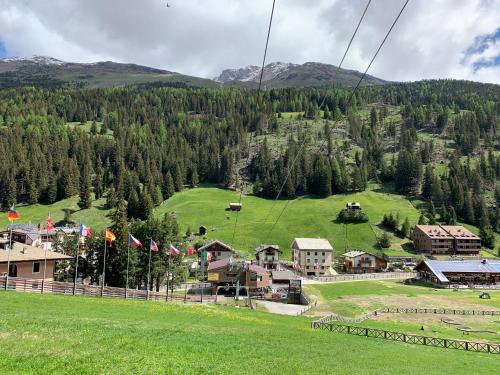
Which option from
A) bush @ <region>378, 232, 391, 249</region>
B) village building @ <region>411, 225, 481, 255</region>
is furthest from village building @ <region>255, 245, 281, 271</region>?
village building @ <region>411, 225, 481, 255</region>

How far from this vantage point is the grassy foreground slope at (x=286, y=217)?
139m

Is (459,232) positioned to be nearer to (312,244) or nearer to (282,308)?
(312,244)

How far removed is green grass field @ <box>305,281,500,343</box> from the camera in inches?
1861

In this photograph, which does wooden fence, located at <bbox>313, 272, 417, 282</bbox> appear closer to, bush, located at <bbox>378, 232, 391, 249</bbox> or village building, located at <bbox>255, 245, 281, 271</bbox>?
village building, located at <bbox>255, 245, 281, 271</bbox>

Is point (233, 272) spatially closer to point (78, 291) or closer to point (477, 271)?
point (78, 291)

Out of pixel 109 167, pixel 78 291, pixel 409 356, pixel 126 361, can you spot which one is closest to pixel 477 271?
pixel 409 356

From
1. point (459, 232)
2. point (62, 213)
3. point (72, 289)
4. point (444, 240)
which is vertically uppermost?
point (62, 213)

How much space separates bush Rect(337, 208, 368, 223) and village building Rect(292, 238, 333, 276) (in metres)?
32.4

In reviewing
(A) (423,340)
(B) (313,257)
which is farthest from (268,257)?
(A) (423,340)

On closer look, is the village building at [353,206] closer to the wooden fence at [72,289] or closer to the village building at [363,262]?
the village building at [363,262]

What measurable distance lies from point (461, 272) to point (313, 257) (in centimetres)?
3894

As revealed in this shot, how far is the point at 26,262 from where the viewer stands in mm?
48031

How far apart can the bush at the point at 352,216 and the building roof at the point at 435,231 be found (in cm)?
1892

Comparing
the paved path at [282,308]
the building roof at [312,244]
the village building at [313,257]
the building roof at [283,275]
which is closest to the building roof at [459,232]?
the village building at [313,257]
